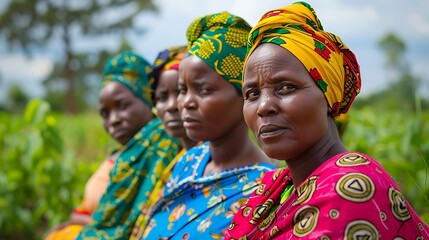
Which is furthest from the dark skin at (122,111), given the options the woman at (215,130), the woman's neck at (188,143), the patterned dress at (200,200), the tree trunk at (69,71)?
the tree trunk at (69,71)

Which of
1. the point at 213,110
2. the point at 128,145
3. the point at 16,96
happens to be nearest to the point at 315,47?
the point at 213,110

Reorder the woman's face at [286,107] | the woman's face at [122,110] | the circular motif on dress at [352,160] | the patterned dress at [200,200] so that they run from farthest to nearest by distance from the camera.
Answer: the woman's face at [122,110] < the patterned dress at [200,200] < the woman's face at [286,107] < the circular motif on dress at [352,160]

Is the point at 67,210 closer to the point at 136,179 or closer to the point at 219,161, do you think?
the point at 136,179

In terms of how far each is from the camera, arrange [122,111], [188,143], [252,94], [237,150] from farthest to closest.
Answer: [122,111], [188,143], [237,150], [252,94]

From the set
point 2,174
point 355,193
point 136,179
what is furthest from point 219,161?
point 2,174

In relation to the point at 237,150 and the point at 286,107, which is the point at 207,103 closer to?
the point at 237,150

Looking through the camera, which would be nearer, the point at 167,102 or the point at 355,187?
the point at 355,187

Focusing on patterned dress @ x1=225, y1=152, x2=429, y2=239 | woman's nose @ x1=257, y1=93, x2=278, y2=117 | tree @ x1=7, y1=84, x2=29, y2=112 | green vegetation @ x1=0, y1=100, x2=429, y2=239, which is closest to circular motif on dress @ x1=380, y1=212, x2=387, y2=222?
patterned dress @ x1=225, y1=152, x2=429, y2=239

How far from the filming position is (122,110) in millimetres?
3172

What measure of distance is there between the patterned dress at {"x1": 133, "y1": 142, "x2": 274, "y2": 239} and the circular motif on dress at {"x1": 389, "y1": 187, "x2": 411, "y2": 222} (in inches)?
31.9

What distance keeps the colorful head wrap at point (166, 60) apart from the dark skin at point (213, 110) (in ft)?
1.77

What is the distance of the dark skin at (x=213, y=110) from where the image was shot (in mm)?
2107

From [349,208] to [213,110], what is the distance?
3.22 ft

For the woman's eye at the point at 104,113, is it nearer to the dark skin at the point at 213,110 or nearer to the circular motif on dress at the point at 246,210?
the dark skin at the point at 213,110
